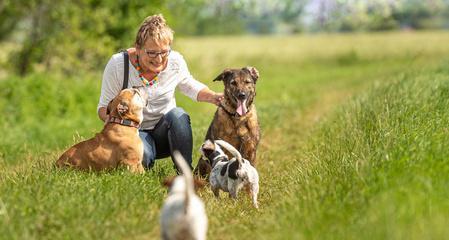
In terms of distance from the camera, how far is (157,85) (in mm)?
6820

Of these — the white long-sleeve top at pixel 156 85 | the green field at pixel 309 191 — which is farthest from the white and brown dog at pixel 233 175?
the white long-sleeve top at pixel 156 85

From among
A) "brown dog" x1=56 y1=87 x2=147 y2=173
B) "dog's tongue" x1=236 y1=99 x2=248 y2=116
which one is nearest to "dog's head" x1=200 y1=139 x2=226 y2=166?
"dog's tongue" x1=236 y1=99 x2=248 y2=116

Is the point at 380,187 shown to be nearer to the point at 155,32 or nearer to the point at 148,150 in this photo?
the point at 155,32

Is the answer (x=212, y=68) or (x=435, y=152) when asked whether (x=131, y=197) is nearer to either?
(x=435, y=152)

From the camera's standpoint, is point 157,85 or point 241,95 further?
point 157,85

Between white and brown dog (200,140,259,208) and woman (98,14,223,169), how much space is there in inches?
29.2

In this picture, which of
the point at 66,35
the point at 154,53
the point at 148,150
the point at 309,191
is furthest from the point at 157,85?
the point at 66,35

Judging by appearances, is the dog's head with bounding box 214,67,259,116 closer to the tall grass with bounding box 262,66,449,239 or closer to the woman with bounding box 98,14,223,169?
the woman with bounding box 98,14,223,169

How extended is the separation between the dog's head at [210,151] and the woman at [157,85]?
516mm

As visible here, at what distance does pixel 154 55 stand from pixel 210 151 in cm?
122

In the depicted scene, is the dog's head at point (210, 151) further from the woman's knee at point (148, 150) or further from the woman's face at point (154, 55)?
the woman's face at point (154, 55)

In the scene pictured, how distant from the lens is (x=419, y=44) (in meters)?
40.8

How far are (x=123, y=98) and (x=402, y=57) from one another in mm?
31834

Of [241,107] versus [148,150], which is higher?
[241,107]
